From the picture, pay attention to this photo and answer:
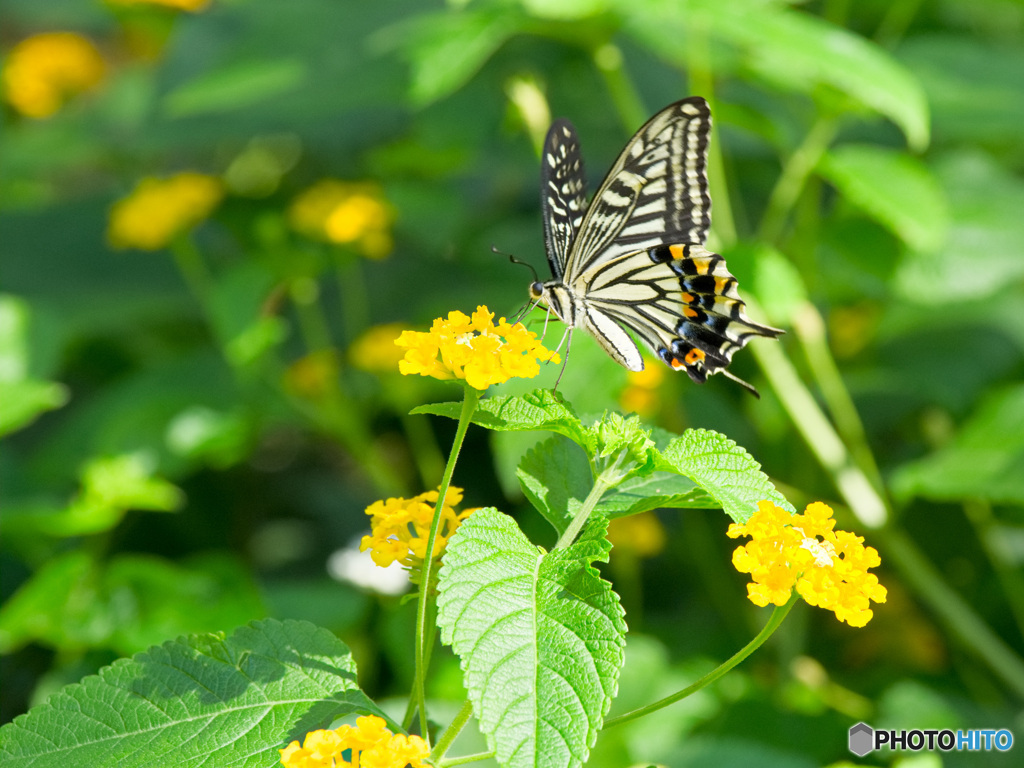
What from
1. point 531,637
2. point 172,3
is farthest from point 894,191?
point 172,3

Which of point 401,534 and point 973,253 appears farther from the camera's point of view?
point 973,253

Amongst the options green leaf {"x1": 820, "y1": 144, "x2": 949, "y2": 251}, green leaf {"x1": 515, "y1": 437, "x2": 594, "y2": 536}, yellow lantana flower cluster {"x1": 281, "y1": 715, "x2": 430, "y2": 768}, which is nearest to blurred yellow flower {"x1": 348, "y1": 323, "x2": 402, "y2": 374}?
green leaf {"x1": 820, "y1": 144, "x2": 949, "y2": 251}

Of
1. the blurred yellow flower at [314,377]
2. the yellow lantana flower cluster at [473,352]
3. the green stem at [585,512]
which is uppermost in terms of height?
the yellow lantana flower cluster at [473,352]

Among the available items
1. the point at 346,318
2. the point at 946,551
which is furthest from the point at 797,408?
the point at 346,318

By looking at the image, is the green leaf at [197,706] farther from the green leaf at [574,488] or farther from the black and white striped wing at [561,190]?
the black and white striped wing at [561,190]

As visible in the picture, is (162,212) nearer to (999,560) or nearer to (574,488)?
(574,488)

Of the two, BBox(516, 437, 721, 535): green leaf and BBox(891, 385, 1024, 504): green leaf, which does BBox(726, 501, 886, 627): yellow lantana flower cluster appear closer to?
BBox(516, 437, 721, 535): green leaf

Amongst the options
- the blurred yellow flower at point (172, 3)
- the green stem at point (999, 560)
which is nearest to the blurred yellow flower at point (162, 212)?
the blurred yellow flower at point (172, 3)
